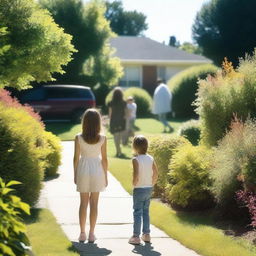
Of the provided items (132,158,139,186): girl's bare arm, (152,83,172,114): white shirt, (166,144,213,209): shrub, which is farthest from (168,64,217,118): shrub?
(132,158,139,186): girl's bare arm

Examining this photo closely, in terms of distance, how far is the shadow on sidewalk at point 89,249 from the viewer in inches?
307

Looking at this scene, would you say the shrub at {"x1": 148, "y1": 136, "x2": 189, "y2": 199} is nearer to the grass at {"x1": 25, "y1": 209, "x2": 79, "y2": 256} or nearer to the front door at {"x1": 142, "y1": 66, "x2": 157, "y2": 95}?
the grass at {"x1": 25, "y1": 209, "x2": 79, "y2": 256}

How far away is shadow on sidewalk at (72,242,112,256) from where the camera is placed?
7788 mm

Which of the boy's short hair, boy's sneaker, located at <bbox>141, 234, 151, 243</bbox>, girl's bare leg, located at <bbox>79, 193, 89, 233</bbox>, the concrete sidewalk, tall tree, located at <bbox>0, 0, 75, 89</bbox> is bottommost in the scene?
the concrete sidewalk

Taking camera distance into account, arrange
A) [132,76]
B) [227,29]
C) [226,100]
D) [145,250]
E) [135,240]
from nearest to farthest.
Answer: [145,250], [135,240], [226,100], [227,29], [132,76]

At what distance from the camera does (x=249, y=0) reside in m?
39.5

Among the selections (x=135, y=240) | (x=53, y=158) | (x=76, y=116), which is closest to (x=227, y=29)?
(x=76, y=116)

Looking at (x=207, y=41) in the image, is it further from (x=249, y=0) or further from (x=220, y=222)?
(x=220, y=222)

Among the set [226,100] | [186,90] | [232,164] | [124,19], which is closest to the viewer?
[232,164]

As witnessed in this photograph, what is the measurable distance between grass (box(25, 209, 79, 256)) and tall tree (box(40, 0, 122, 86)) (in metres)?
25.2

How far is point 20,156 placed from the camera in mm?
9805

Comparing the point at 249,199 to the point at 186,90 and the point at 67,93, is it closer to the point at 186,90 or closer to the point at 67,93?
the point at 67,93

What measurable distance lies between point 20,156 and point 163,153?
3124 millimetres

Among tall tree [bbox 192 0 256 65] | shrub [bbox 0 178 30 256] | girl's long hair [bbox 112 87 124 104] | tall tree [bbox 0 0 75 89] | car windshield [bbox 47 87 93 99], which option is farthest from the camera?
tall tree [bbox 192 0 256 65]
